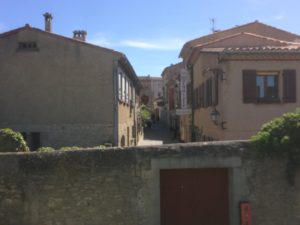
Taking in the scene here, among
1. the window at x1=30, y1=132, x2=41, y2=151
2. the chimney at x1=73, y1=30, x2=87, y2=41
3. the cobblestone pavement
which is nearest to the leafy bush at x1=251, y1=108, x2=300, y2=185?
the window at x1=30, y1=132, x2=41, y2=151

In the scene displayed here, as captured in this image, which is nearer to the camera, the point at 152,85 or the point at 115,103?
the point at 115,103

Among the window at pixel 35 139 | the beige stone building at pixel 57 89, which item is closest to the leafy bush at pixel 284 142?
the beige stone building at pixel 57 89

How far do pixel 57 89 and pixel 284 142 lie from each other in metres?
11.8

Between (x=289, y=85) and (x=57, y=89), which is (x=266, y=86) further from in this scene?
(x=57, y=89)

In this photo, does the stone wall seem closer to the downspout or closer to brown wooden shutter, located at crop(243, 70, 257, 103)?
brown wooden shutter, located at crop(243, 70, 257, 103)

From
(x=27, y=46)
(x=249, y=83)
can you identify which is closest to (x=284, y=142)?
(x=249, y=83)

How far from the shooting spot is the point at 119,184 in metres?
10.7

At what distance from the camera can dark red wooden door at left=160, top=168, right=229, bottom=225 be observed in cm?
1154

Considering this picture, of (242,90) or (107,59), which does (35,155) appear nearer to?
(242,90)

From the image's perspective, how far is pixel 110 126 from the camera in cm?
2023

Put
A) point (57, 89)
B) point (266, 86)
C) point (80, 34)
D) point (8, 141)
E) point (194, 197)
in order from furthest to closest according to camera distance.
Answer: point (80, 34) < point (57, 89) < point (266, 86) < point (8, 141) < point (194, 197)

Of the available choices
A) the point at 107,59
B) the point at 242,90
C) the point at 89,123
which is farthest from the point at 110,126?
the point at 242,90

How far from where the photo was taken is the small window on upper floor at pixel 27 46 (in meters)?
20.2

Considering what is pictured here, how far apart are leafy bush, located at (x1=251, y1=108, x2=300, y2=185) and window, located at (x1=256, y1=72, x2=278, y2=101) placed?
5971mm
